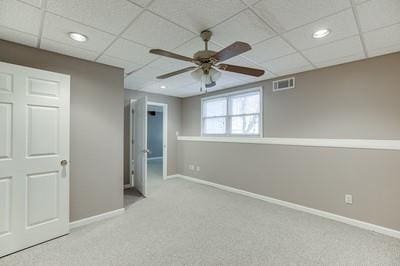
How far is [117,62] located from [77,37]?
78 cm

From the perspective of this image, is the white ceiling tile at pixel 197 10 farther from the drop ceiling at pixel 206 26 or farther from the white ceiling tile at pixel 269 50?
the white ceiling tile at pixel 269 50

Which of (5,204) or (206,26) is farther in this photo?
(5,204)

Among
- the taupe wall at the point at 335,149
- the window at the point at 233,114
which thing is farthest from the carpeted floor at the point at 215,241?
the window at the point at 233,114

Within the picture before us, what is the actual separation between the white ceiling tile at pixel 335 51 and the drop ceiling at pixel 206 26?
0.01 m

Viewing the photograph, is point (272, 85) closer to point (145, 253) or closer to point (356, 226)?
point (356, 226)

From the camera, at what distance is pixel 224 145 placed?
4.66 meters

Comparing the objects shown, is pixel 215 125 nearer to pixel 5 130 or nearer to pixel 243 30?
pixel 243 30

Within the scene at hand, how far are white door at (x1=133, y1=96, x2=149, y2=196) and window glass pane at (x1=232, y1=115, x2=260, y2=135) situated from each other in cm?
207

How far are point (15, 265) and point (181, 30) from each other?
2.92m

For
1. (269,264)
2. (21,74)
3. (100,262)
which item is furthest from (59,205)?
(269,264)

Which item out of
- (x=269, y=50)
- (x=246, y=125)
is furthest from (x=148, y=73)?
(x=246, y=125)

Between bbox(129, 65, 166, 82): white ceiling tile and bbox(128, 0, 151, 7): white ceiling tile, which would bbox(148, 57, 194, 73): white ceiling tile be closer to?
bbox(129, 65, 166, 82): white ceiling tile

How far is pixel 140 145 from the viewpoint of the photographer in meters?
4.21

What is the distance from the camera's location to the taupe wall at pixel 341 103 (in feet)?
8.61
